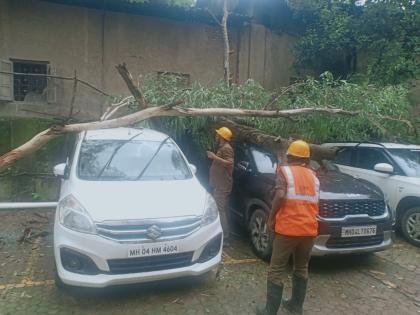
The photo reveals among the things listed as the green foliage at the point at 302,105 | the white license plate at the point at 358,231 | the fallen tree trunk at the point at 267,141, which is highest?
the green foliage at the point at 302,105

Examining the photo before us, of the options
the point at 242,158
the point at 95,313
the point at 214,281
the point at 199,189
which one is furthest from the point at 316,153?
the point at 95,313

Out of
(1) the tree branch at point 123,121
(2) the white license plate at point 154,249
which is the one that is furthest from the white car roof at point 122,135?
(2) the white license plate at point 154,249

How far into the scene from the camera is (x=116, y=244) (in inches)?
154

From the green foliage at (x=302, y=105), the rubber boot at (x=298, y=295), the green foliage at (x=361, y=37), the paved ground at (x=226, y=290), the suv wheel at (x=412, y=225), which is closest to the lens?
the rubber boot at (x=298, y=295)

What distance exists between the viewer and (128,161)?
17.6 ft

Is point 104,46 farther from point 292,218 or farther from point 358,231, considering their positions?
point 292,218

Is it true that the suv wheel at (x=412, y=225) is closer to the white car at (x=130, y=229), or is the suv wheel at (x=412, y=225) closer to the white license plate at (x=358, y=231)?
the white license plate at (x=358, y=231)

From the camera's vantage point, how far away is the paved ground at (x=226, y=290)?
4.19 m

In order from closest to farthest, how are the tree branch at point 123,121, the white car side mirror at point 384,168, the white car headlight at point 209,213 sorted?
the white car headlight at point 209,213, the tree branch at point 123,121, the white car side mirror at point 384,168

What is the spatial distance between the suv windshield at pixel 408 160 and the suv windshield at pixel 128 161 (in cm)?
409

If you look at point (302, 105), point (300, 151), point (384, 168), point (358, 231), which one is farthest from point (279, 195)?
point (302, 105)

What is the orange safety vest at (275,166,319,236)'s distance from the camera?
384cm

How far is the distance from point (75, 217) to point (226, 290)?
6.48 ft

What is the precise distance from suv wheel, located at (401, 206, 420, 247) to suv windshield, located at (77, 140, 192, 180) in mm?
3956
